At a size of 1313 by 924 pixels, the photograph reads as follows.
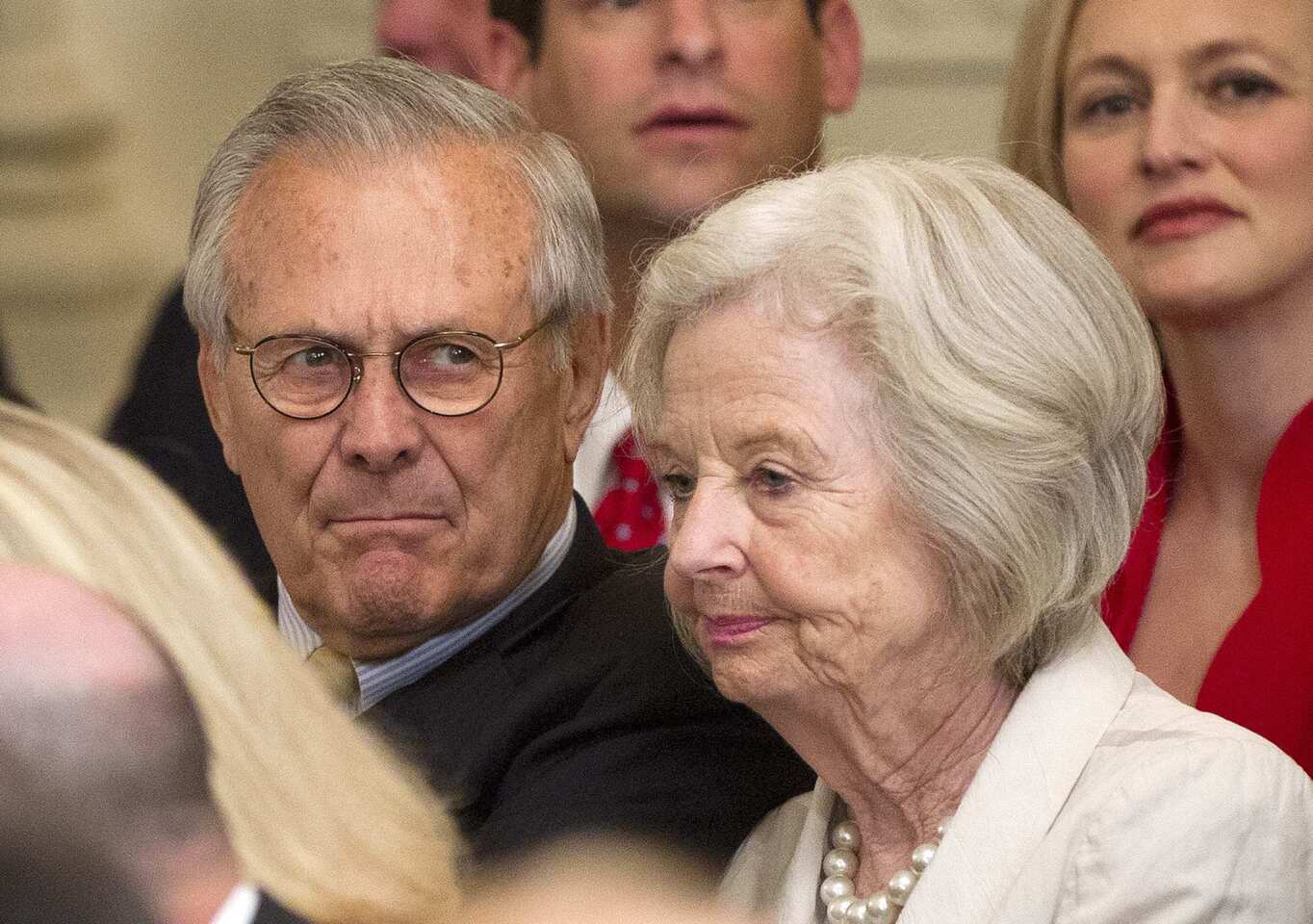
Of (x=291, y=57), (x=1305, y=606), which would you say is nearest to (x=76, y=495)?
(x=1305, y=606)

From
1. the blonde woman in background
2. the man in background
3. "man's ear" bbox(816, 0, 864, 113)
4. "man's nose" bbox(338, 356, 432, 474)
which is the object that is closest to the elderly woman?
"man's nose" bbox(338, 356, 432, 474)

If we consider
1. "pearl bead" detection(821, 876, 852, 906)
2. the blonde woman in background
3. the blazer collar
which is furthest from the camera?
the blonde woman in background

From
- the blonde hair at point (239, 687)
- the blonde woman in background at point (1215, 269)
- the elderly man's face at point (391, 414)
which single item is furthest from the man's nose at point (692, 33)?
the blonde hair at point (239, 687)

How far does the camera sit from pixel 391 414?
1.69m

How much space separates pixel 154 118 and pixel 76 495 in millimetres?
1799

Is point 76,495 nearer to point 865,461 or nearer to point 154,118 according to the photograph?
point 865,461

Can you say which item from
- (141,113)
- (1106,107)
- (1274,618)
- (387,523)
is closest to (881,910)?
(387,523)

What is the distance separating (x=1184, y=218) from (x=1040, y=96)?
1.00 ft

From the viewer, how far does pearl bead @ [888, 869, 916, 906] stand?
159 cm

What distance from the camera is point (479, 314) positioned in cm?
172

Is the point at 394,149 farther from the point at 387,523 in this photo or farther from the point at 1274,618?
the point at 1274,618

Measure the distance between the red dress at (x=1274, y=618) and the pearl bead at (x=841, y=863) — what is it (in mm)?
524

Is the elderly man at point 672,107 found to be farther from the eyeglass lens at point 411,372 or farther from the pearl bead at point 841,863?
the pearl bead at point 841,863

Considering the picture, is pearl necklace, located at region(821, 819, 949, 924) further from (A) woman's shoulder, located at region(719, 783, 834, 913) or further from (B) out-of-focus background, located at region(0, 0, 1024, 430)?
(B) out-of-focus background, located at region(0, 0, 1024, 430)
